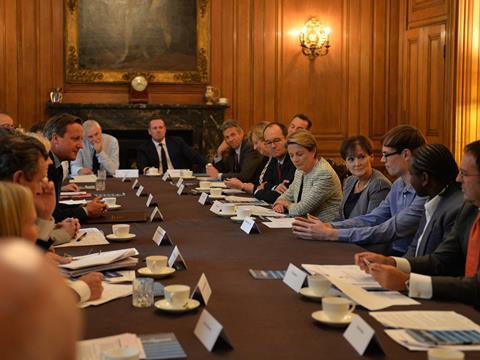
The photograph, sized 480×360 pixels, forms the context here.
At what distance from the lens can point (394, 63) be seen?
9617 mm

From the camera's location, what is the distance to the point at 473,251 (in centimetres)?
251

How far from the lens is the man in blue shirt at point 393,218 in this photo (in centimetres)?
322

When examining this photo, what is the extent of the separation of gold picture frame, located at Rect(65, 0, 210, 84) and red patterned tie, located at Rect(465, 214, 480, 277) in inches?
270

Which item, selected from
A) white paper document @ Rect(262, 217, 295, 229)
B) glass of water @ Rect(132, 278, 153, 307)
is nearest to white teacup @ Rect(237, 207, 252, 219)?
white paper document @ Rect(262, 217, 295, 229)

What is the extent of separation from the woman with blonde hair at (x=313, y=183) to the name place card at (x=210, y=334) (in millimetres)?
2721

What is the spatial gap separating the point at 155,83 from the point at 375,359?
25.7 feet

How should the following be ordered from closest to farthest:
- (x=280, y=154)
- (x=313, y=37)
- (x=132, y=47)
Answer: (x=280, y=154)
(x=132, y=47)
(x=313, y=37)

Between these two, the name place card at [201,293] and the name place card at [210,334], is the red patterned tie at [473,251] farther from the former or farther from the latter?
the name place card at [210,334]

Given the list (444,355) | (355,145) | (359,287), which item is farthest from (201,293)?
(355,145)

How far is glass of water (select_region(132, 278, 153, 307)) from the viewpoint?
1995 millimetres

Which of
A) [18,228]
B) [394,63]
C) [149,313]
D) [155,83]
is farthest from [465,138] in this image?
[18,228]

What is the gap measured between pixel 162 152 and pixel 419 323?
6.47 m

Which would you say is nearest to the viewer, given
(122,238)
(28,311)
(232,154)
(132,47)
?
(28,311)

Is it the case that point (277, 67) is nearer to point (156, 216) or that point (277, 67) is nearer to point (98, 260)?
point (156, 216)
